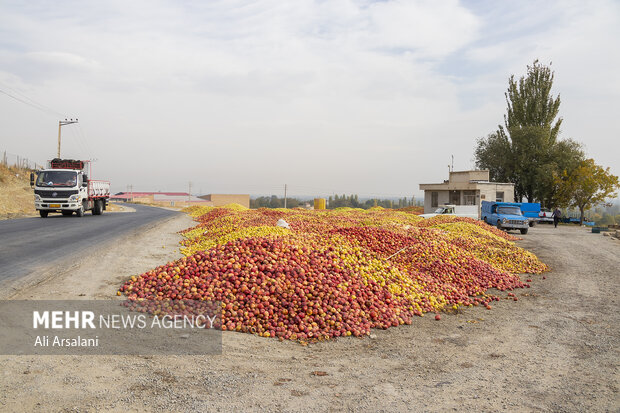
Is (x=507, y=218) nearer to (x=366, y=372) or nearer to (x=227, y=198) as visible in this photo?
(x=366, y=372)

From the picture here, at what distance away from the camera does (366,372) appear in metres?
4.97

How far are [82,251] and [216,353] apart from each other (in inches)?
316

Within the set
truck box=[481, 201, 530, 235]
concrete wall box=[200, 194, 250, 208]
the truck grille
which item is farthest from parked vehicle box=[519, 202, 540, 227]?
concrete wall box=[200, 194, 250, 208]

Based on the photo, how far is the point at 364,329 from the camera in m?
6.52

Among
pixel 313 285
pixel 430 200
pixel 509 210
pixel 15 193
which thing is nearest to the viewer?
pixel 313 285

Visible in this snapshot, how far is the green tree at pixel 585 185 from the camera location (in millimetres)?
43250

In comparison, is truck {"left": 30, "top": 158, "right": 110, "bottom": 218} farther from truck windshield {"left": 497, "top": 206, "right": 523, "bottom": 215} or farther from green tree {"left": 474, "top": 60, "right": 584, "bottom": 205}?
green tree {"left": 474, "top": 60, "right": 584, "bottom": 205}

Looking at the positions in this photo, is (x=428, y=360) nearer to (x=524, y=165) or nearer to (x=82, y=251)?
(x=82, y=251)

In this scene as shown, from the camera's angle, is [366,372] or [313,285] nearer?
[366,372]

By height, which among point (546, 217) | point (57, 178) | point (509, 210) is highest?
point (57, 178)

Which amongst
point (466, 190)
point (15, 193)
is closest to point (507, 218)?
point (466, 190)

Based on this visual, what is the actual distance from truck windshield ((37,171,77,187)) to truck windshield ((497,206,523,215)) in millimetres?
27057

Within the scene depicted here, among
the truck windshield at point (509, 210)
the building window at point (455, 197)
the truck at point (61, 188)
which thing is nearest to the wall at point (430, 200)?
the building window at point (455, 197)

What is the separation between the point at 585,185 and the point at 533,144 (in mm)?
7040
